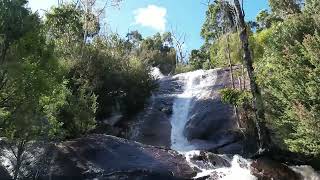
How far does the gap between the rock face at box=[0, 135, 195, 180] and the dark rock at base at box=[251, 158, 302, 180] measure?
2984 millimetres

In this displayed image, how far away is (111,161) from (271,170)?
7.25 meters

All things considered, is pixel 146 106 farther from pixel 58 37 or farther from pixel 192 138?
pixel 58 37

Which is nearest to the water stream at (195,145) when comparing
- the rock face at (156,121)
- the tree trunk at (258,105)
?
the rock face at (156,121)

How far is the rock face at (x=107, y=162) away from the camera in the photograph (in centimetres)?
2066

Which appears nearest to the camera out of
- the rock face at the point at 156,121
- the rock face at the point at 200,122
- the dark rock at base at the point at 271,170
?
the dark rock at base at the point at 271,170

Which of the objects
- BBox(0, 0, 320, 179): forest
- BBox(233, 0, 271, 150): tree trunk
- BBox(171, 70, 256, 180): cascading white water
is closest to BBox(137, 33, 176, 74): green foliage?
BBox(171, 70, 256, 180): cascading white water

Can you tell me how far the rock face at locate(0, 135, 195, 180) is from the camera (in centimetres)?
2066

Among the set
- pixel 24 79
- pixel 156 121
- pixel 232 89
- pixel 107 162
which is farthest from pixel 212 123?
pixel 24 79

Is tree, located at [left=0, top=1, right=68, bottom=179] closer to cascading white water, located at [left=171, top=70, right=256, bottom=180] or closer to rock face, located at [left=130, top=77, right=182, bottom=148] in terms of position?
cascading white water, located at [left=171, top=70, right=256, bottom=180]

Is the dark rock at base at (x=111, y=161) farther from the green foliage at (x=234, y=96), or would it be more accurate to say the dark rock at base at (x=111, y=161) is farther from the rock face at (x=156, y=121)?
the rock face at (x=156, y=121)

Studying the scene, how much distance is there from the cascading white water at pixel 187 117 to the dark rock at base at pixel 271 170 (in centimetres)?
38

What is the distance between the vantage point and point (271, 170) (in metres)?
21.6

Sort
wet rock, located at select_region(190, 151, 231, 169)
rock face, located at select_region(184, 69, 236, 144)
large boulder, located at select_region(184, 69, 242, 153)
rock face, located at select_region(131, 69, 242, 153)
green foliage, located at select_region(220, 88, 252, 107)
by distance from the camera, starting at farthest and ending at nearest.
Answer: rock face, located at select_region(184, 69, 236, 144) → rock face, located at select_region(131, 69, 242, 153) → large boulder, located at select_region(184, 69, 242, 153) → green foliage, located at select_region(220, 88, 252, 107) → wet rock, located at select_region(190, 151, 231, 169)

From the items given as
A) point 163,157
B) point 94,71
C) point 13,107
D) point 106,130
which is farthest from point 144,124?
point 13,107
